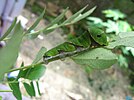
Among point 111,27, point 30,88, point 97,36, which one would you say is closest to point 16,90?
point 30,88

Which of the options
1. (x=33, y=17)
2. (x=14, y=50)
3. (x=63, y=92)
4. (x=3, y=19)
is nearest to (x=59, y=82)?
(x=63, y=92)

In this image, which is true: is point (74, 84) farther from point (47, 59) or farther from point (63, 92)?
point (47, 59)

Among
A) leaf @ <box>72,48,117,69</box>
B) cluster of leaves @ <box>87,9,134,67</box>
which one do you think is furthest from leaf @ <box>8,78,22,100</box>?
cluster of leaves @ <box>87,9,134,67</box>

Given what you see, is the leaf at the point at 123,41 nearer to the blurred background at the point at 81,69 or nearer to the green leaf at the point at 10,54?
the green leaf at the point at 10,54

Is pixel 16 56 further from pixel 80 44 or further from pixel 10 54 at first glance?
pixel 80 44

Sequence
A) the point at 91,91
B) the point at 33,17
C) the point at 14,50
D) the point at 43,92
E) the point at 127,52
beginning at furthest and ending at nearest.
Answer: the point at 33,17, the point at 127,52, the point at 91,91, the point at 43,92, the point at 14,50

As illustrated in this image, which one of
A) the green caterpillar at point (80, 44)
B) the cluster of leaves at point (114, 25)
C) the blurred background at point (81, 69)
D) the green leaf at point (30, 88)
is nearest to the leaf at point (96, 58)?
the green caterpillar at point (80, 44)

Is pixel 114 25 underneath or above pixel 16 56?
underneath
